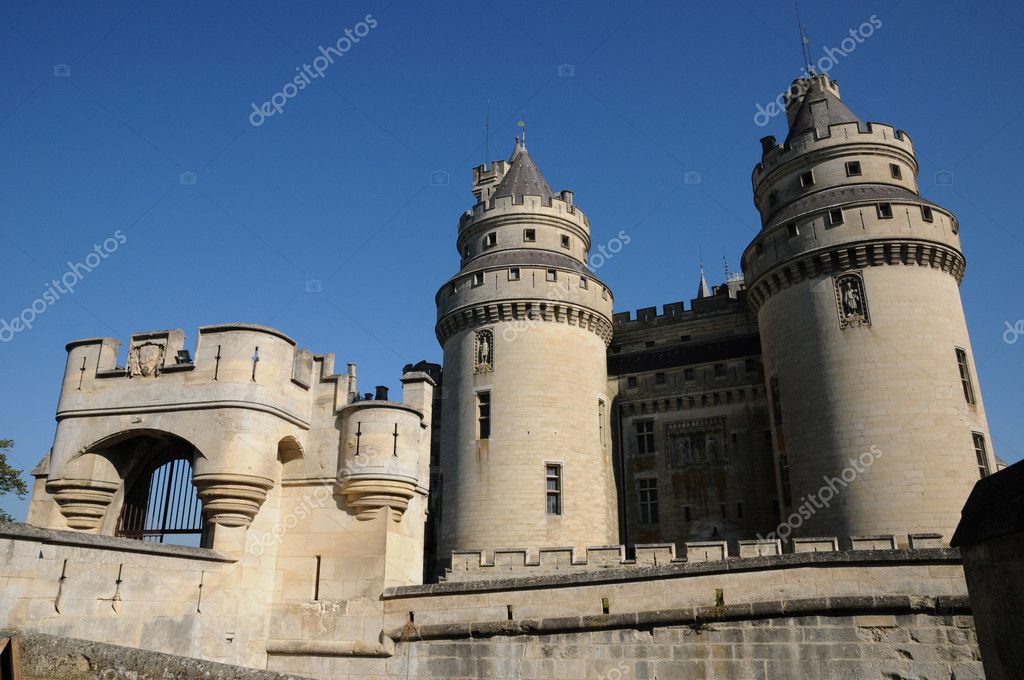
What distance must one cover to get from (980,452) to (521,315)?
48.7 feet

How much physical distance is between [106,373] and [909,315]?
69.9 ft

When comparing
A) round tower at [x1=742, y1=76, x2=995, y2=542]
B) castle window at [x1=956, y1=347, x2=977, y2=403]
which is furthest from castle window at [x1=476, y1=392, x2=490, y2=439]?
castle window at [x1=956, y1=347, x2=977, y2=403]

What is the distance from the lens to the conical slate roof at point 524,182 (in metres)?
31.9

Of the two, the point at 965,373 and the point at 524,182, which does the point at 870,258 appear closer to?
the point at 965,373

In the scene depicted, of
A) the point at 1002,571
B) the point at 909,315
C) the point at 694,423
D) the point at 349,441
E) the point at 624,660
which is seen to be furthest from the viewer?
the point at 694,423

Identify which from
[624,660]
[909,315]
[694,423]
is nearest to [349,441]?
[624,660]

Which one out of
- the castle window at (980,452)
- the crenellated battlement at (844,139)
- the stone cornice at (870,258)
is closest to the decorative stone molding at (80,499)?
the stone cornice at (870,258)

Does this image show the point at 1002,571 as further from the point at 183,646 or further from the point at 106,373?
the point at 106,373

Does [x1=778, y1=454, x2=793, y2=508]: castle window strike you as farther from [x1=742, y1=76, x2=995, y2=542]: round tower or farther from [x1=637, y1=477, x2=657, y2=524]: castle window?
[x1=637, y1=477, x2=657, y2=524]: castle window

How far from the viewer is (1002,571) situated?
13.8 ft

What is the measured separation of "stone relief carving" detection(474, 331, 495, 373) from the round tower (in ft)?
30.8

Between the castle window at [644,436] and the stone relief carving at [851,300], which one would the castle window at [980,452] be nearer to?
the stone relief carving at [851,300]

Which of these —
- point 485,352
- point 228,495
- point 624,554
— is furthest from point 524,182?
point 228,495

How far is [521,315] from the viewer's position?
91.6 ft
